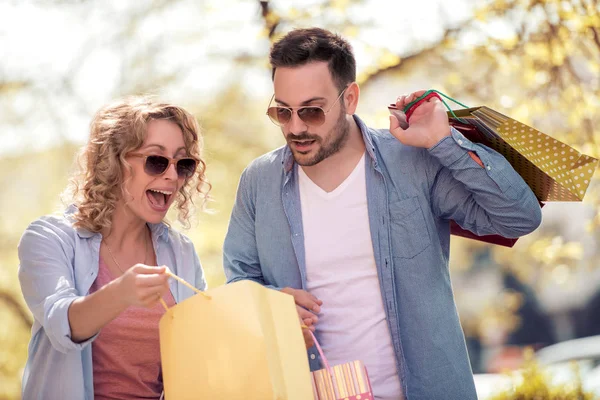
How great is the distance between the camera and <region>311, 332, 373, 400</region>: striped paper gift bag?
2.16 meters

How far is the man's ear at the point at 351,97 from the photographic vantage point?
2.88m

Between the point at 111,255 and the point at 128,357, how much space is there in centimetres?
39

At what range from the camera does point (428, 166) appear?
2701 mm

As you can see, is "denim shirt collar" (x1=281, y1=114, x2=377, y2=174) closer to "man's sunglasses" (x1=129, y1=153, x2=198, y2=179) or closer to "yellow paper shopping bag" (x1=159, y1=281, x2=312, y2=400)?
"man's sunglasses" (x1=129, y1=153, x2=198, y2=179)

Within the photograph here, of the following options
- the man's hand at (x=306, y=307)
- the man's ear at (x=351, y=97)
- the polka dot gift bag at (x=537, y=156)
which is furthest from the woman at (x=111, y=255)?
the polka dot gift bag at (x=537, y=156)

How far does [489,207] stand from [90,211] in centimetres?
143

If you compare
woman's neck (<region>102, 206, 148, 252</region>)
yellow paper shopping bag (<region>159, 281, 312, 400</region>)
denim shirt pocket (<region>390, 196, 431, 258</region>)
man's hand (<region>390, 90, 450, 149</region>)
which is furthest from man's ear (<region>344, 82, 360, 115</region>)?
yellow paper shopping bag (<region>159, 281, 312, 400</region>)

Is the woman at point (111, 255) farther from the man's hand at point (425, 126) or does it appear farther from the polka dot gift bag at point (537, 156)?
the polka dot gift bag at point (537, 156)

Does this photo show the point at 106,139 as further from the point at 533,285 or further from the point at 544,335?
the point at 544,335

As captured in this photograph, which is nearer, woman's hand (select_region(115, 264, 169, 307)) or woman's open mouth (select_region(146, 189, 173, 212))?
woman's hand (select_region(115, 264, 169, 307))

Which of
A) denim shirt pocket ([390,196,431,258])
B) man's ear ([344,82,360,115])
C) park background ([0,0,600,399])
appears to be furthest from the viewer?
park background ([0,0,600,399])

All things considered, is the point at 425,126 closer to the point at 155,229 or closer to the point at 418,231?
the point at 418,231

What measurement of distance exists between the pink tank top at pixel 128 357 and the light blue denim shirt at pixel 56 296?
87mm

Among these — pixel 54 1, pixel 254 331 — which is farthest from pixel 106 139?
pixel 54 1
